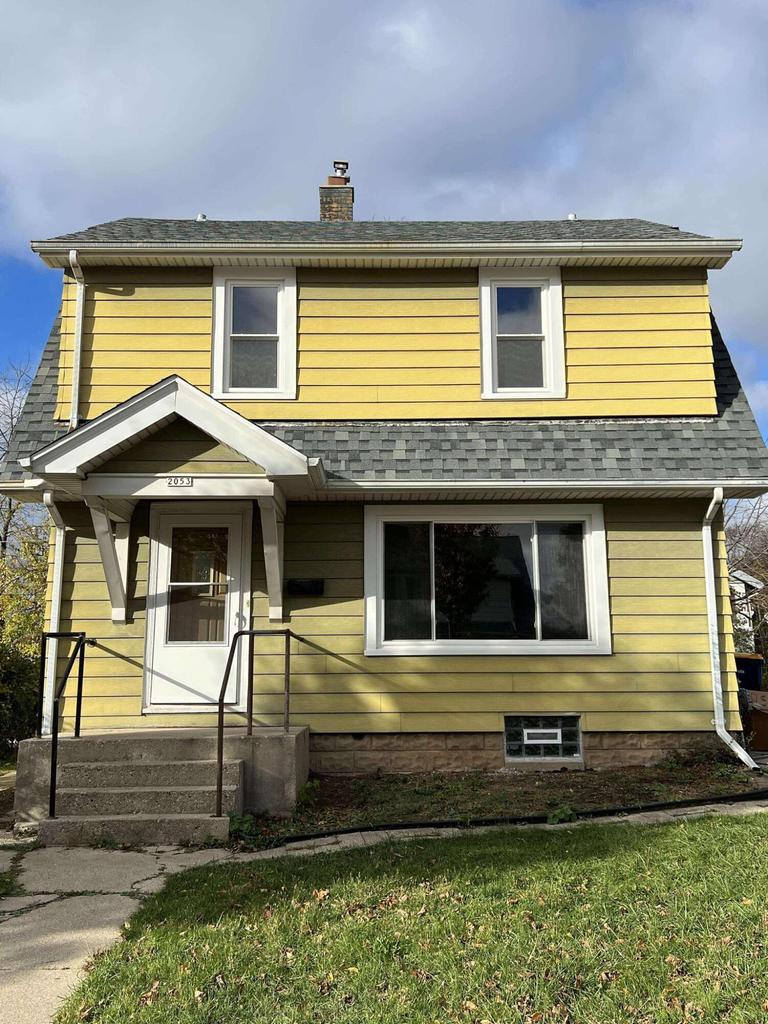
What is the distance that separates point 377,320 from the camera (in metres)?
8.49

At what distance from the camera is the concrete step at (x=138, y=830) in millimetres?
5789

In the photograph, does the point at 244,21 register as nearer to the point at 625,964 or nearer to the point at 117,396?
the point at 117,396

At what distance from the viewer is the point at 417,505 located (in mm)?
8070

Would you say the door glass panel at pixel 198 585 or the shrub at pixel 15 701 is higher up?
the door glass panel at pixel 198 585

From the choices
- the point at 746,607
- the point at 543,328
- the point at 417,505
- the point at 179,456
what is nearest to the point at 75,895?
the point at 179,456

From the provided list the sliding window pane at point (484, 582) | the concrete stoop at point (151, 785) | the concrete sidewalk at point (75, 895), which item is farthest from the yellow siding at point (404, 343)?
the concrete sidewalk at point (75, 895)

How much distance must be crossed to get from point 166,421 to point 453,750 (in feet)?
14.0

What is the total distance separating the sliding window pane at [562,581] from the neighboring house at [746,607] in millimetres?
10461

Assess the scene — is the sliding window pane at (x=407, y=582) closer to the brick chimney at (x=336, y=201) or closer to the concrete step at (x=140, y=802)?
the concrete step at (x=140, y=802)

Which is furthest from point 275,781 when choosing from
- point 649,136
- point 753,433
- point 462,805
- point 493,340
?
point 649,136

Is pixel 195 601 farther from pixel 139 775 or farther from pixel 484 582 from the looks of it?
pixel 484 582

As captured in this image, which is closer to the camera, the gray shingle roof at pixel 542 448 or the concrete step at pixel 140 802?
the concrete step at pixel 140 802

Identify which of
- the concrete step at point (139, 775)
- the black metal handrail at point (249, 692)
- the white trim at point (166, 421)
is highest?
the white trim at point (166, 421)

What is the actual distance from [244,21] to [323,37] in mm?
1030
